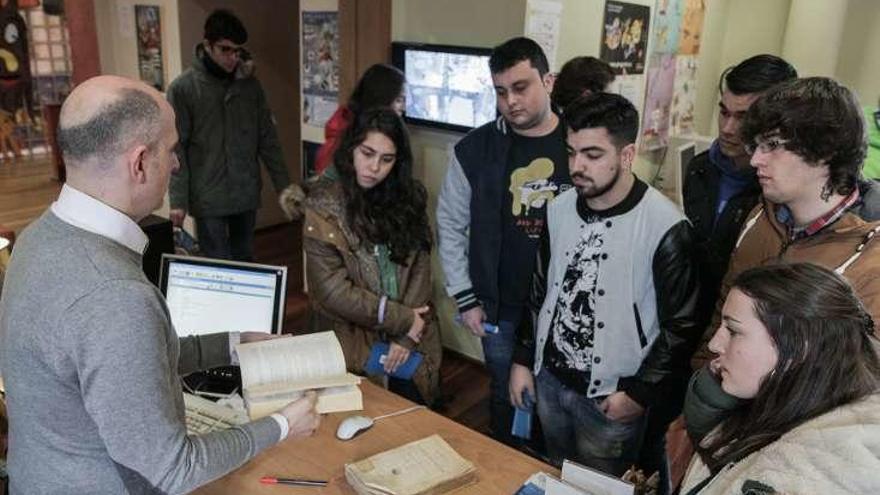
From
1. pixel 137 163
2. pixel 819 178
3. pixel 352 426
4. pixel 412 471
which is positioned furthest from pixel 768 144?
pixel 137 163

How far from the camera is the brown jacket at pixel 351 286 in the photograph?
201 centimetres

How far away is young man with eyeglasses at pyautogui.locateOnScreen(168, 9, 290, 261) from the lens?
3.14 metres

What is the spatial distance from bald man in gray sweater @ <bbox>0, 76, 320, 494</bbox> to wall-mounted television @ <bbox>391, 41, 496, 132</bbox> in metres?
1.93

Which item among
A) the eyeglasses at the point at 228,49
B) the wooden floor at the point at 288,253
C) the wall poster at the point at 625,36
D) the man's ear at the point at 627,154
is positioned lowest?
the wooden floor at the point at 288,253

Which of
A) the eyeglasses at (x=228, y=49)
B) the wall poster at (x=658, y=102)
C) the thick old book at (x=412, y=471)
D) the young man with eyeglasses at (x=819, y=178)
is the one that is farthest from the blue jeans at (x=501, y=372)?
the wall poster at (x=658, y=102)

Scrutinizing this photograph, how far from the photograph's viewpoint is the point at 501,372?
231cm

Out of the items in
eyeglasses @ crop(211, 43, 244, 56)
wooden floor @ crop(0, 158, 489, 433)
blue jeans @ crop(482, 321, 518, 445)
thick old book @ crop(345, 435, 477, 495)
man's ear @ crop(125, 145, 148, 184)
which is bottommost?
wooden floor @ crop(0, 158, 489, 433)

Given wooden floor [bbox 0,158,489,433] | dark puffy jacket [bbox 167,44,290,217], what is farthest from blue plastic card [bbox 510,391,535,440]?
dark puffy jacket [bbox 167,44,290,217]

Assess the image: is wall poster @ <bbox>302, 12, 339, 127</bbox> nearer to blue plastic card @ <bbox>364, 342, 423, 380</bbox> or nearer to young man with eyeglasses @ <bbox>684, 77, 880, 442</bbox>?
blue plastic card @ <bbox>364, 342, 423, 380</bbox>

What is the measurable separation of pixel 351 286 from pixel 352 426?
0.55m

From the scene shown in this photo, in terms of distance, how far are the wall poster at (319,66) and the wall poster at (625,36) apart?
1405 mm

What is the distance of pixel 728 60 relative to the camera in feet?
15.2

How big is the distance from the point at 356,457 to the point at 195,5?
3.78 metres

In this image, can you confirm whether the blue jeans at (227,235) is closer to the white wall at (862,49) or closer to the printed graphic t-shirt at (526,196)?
the printed graphic t-shirt at (526,196)
